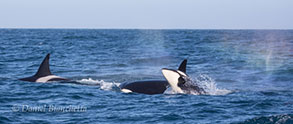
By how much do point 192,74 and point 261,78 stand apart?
3225 mm

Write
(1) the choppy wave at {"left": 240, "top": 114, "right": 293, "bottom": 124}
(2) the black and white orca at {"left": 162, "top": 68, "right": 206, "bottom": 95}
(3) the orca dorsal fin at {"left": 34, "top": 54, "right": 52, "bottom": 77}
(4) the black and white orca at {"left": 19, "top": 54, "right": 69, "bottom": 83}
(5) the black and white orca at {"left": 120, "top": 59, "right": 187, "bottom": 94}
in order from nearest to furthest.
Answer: (1) the choppy wave at {"left": 240, "top": 114, "right": 293, "bottom": 124} < (2) the black and white orca at {"left": 162, "top": 68, "right": 206, "bottom": 95} < (5) the black and white orca at {"left": 120, "top": 59, "right": 187, "bottom": 94} < (4) the black and white orca at {"left": 19, "top": 54, "right": 69, "bottom": 83} < (3) the orca dorsal fin at {"left": 34, "top": 54, "right": 52, "bottom": 77}

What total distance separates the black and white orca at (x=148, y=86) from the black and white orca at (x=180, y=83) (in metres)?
0.34

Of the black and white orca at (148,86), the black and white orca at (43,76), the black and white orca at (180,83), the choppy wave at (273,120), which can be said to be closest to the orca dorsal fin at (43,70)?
the black and white orca at (43,76)

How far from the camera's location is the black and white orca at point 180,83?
13.1m

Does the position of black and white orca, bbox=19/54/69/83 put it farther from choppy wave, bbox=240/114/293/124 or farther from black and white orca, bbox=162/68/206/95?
choppy wave, bbox=240/114/293/124

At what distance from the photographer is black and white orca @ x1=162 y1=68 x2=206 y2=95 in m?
13.1

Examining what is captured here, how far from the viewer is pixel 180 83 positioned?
1328 centimetres

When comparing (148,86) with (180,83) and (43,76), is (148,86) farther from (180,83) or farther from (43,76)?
(43,76)

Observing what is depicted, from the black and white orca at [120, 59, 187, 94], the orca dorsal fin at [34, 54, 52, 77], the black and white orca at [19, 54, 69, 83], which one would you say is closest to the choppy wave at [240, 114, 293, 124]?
the black and white orca at [120, 59, 187, 94]

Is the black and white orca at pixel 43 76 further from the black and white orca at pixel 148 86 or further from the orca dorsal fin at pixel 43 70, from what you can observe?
the black and white orca at pixel 148 86

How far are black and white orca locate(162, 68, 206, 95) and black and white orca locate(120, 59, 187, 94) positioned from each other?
13.6 inches

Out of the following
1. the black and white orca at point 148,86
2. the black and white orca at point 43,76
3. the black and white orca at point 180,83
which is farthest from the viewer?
the black and white orca at point 43,76

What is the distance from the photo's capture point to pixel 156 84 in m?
14.0

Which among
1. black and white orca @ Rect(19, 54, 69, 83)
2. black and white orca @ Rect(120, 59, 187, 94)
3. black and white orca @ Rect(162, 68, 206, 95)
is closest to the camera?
black and white orca @ Rect(162, 68, 206, 95)
